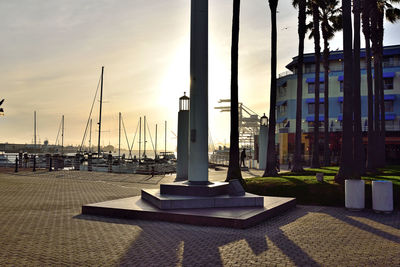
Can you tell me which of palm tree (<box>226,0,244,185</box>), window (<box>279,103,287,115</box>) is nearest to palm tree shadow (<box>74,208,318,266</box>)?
palm tree (<box>226,0,244,185</box>)

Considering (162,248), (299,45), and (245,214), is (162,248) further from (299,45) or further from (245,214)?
(299,45)

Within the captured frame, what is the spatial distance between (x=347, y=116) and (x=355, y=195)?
544cm

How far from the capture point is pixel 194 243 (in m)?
7.21

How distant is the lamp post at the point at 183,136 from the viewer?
65.5 ft

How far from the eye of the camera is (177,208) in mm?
10305

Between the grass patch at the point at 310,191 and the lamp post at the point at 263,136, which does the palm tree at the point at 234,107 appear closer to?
the grass patch at the point at 310,191

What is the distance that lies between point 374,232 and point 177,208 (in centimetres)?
500

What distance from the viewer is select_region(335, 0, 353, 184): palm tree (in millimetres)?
15906

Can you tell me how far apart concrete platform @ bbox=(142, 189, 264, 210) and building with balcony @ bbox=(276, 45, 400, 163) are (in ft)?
121

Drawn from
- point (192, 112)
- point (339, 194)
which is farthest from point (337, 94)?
point (192, 112)

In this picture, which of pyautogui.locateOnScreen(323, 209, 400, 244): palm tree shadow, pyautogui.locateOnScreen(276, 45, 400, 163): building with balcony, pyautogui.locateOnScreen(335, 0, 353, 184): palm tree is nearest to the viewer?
pyautogui.locateOnScreen(323, 209, 400, 244): palm tree shadow

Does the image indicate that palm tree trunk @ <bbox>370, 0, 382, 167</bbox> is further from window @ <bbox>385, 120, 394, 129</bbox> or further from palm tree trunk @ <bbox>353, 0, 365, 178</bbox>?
window @ <bbox>385, 120, 394, 129</bbox>

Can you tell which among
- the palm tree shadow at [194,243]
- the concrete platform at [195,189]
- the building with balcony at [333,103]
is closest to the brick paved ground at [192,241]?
the palm tree shadow at [194,243]

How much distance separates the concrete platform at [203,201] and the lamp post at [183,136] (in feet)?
29.1
